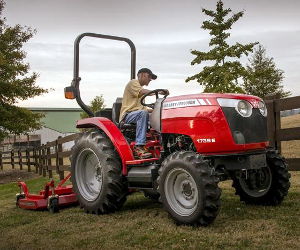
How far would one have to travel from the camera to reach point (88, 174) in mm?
6652

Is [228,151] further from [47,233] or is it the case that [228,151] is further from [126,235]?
[47,233]

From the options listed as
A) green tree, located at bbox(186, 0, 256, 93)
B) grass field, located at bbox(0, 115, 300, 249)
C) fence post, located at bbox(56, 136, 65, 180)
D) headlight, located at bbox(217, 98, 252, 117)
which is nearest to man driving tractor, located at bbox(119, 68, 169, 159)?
grass field, located at bbox(0, 115, 300, 249)

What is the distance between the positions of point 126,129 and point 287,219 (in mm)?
2451

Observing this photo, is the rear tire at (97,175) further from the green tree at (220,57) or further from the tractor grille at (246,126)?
the green tree at (220,57)

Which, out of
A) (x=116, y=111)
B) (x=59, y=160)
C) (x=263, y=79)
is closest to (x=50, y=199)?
(x=116, y=111)

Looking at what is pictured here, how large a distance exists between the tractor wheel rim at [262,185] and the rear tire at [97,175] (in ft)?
5.49

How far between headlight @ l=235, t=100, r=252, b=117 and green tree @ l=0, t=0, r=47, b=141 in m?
13.7

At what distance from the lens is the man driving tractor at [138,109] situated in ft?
18.9

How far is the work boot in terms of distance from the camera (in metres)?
5.76

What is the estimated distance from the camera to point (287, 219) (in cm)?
495

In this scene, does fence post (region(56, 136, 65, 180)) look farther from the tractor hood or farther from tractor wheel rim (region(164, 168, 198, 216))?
tractor wheel rim (region(164, 168, 198, 216))

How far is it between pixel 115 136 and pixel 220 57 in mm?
24517

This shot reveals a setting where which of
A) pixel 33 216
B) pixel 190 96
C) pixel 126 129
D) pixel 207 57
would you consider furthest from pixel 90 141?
pixel 207 57

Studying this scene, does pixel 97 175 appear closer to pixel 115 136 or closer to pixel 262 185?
pixel 115 136
